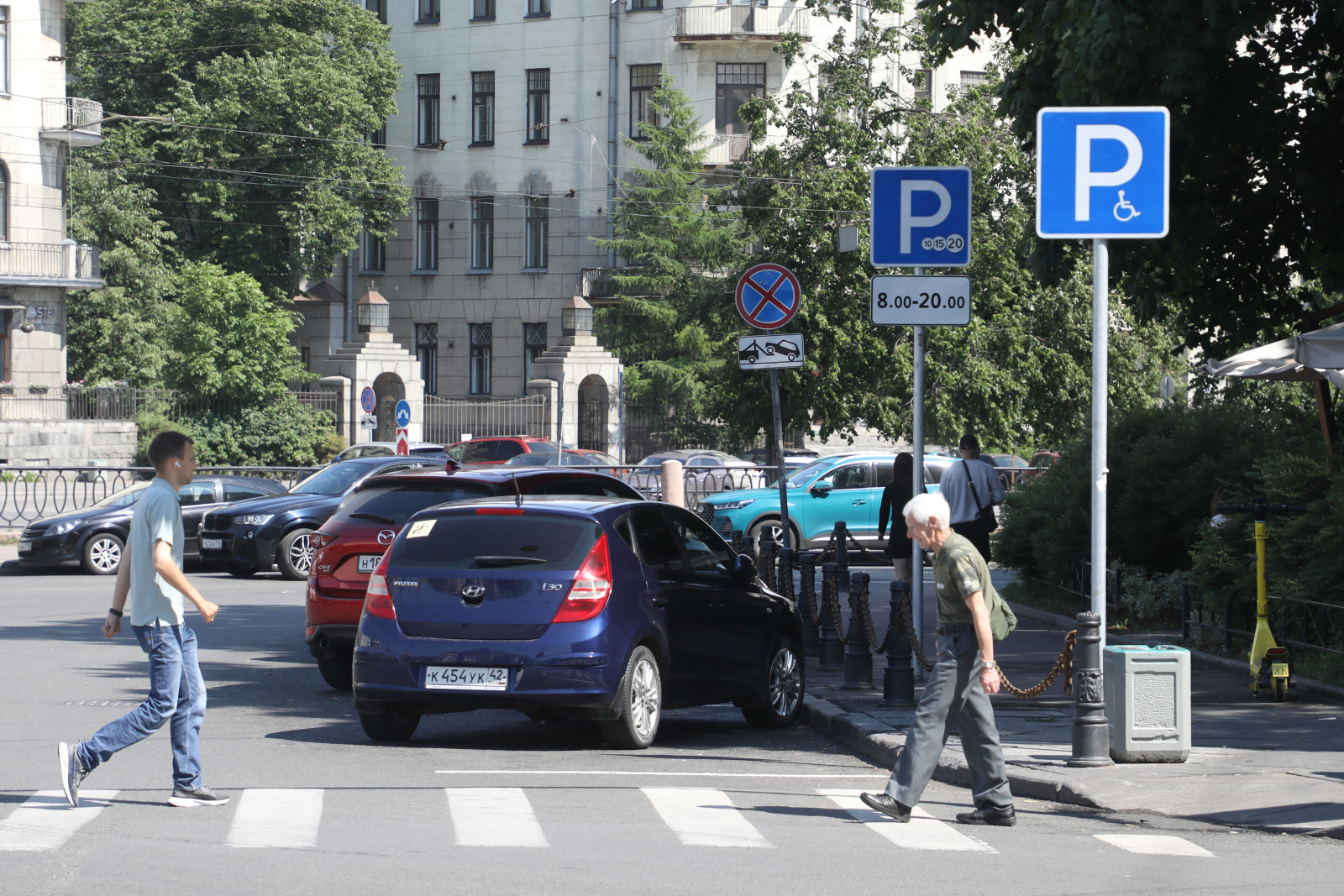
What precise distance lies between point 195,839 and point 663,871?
2092 millimetres

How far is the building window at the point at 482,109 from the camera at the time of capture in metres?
58.5

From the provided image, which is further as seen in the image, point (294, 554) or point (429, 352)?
point (429, 352)

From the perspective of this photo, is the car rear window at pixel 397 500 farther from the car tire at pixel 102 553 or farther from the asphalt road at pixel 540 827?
the car tire at pixel 102 553

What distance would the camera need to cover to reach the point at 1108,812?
808 cm

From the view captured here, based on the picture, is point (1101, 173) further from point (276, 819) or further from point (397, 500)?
point (397, 500)

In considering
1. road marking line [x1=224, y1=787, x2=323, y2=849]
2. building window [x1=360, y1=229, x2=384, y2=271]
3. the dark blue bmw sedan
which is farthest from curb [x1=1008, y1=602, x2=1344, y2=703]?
A: building window [x1=360, y1=229, x2=384, y2=271]

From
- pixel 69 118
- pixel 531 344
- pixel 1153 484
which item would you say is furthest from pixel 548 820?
pixel 531 344

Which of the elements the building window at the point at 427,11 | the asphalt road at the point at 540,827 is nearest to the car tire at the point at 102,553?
the asphalt road at the point at 540,827

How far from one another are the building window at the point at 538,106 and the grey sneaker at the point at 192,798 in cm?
5085

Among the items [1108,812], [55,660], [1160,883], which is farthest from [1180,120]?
[55,660]

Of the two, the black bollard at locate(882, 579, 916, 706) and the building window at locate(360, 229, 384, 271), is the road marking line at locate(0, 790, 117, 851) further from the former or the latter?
the building window at locate(360, 229, 384, 271)

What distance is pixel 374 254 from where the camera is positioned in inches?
2400

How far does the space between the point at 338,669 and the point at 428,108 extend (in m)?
49.0

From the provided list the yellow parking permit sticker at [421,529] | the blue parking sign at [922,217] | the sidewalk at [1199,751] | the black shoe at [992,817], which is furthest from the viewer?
the blue parking sign at [922,217]
